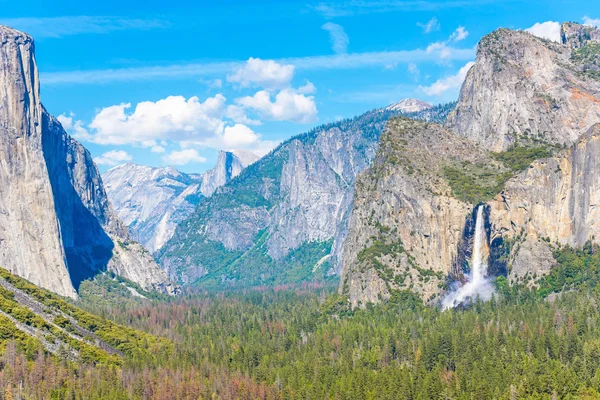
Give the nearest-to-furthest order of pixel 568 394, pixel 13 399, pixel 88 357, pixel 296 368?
pixel 568 394
pixel 13 399
pixel 296 368
pixel 88 357

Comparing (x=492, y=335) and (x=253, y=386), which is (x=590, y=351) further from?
(x=253, y=386)

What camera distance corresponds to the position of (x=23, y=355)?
18025 centimetres

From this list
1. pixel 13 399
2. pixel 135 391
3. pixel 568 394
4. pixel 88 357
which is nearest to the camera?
pixel 568 394

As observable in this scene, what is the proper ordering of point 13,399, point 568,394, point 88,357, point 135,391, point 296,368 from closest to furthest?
point 568,394 → point 13,399 → point 135,391 → point 296,368 → point 88,357

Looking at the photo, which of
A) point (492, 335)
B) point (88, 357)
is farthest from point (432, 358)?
point (88, 357)

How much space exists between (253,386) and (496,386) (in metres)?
48.7

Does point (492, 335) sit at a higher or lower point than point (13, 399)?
higher

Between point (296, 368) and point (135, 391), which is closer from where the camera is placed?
point (135, 391)

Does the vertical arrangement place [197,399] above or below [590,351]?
below

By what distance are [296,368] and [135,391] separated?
35717 mm

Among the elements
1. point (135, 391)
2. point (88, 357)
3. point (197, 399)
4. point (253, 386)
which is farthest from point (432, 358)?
point (88, 357)

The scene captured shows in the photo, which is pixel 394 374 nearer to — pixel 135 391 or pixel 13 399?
pixel 135 391

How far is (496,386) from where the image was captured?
15725 cm

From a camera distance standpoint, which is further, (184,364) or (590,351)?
(184,364)
